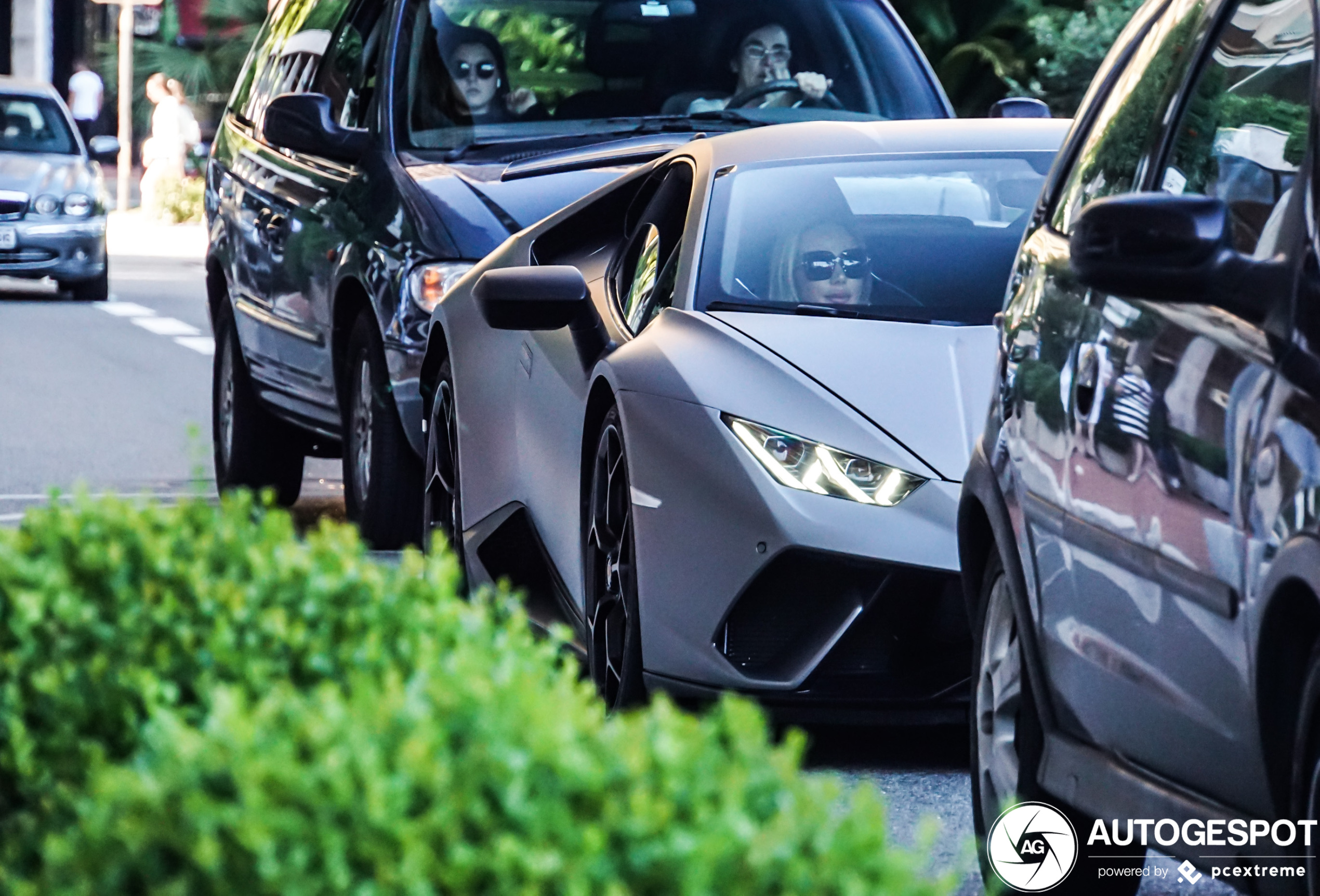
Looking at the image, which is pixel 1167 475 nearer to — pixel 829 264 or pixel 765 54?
pixel 829 264

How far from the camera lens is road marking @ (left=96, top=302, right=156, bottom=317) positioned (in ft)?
68.3

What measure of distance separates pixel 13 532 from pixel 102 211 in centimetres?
1986

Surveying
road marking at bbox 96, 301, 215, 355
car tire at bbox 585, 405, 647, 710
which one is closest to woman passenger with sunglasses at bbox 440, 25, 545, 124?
car tire at bbox 585, 405, 647, 710

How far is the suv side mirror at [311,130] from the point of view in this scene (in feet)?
30.4

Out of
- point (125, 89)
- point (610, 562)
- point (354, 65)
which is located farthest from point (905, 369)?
point (125, 89)

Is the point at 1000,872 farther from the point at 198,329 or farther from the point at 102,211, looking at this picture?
the point at 102,211

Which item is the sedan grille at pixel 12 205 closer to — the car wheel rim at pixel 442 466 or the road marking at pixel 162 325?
the road marking at pixel 162 325

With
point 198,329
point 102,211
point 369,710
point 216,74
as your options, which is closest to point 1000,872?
point 369,710

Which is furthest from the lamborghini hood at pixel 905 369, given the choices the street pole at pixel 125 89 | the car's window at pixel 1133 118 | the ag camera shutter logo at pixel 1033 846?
the street pole at pixel 125 89

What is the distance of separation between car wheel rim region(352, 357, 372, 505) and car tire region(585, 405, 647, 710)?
2.78 meters

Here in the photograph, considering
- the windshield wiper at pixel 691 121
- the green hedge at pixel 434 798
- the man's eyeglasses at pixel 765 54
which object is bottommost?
the windshield wiper at pixel 691 121

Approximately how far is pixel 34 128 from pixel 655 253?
17608 millimetres

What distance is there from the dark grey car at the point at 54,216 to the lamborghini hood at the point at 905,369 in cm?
1663

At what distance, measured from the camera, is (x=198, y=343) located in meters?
18.2
